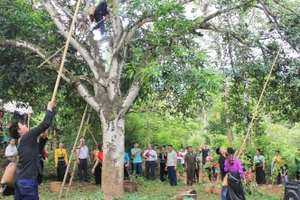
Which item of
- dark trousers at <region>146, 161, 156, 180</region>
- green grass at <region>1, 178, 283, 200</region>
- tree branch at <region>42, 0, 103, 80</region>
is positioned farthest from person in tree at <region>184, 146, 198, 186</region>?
tree branch at <region>42, 0, 103, 80</region>

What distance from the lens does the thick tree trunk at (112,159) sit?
362 inches

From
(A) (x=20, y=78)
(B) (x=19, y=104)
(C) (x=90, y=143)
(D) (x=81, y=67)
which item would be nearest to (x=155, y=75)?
(A) (x=20, y=78)

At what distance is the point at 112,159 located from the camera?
920 centimetres

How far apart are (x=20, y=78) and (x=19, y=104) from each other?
3636 mm

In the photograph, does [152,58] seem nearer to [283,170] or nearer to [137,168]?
[137,168]

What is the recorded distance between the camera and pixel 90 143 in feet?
56.5

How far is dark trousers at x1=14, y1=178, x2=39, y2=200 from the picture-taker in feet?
15.0

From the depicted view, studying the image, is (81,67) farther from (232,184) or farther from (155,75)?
(232,184)

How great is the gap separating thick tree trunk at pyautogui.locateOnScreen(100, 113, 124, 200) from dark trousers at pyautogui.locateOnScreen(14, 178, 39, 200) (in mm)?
4560

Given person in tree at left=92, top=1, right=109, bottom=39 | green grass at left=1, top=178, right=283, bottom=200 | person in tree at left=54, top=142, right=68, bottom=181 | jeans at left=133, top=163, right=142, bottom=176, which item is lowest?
green grass at left=1, top=178, right=283, bottom=200

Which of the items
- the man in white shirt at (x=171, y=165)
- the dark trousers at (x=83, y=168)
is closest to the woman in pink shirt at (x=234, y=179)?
the man in white shirt at (x=171, y=165)

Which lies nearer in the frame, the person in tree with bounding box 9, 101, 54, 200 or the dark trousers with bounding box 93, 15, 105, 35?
the person in tree with bounding box 9, 101, 54, 200

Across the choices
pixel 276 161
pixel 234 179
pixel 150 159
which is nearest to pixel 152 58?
pixel 234 179

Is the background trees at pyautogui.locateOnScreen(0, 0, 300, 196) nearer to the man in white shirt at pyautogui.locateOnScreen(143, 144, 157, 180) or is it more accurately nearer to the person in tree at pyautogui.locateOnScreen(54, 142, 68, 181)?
the person in tree at pyautogui.locateOnScreen(54, 142, 68, 181)
